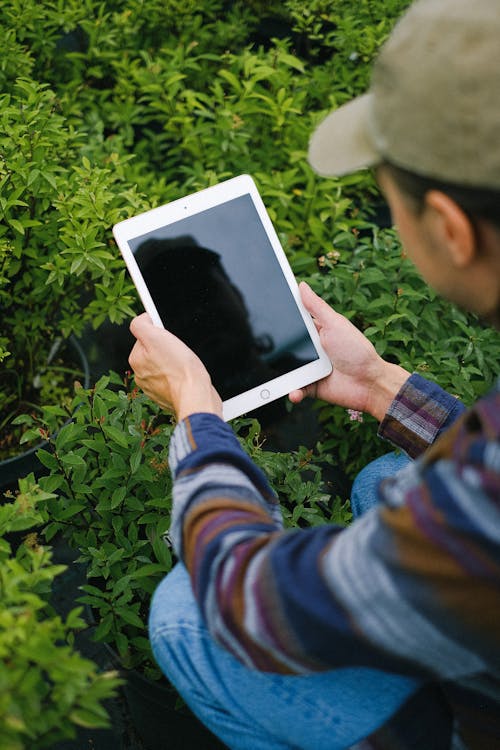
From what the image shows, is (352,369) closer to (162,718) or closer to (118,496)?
(118,496)

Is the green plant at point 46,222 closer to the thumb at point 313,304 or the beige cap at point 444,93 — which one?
the thumb at point 313,304

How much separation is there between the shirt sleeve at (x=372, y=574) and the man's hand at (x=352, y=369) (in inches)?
30.7

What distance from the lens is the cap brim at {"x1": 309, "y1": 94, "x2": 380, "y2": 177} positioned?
3.91 feet

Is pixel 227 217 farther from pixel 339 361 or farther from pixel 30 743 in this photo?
pixel 30 743

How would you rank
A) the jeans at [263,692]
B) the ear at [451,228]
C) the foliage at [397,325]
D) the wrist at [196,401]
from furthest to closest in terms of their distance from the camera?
the foliage at [397,325] → the wrist at [196,401] → the jeans at [263,692] → the ear at [451,228]

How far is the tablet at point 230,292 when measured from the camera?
193cm

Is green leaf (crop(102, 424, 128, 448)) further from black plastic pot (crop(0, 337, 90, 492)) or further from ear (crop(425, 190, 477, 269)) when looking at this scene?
ear (crop(425, 190, 477, 269))

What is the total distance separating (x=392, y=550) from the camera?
99cm

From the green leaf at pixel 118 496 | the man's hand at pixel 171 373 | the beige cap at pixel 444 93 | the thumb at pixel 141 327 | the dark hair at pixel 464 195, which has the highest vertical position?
the beige cap at pixel 444 93

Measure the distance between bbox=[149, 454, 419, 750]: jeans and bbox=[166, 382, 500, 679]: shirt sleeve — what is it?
0.21 metres

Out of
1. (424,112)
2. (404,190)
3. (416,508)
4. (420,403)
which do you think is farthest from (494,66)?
(420,403)

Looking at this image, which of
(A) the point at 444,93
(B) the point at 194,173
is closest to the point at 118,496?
(A) the point at 444,93

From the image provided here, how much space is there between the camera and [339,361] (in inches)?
79.1

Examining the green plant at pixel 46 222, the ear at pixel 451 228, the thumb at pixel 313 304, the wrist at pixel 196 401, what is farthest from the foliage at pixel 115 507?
the ear at pixel 451 228
